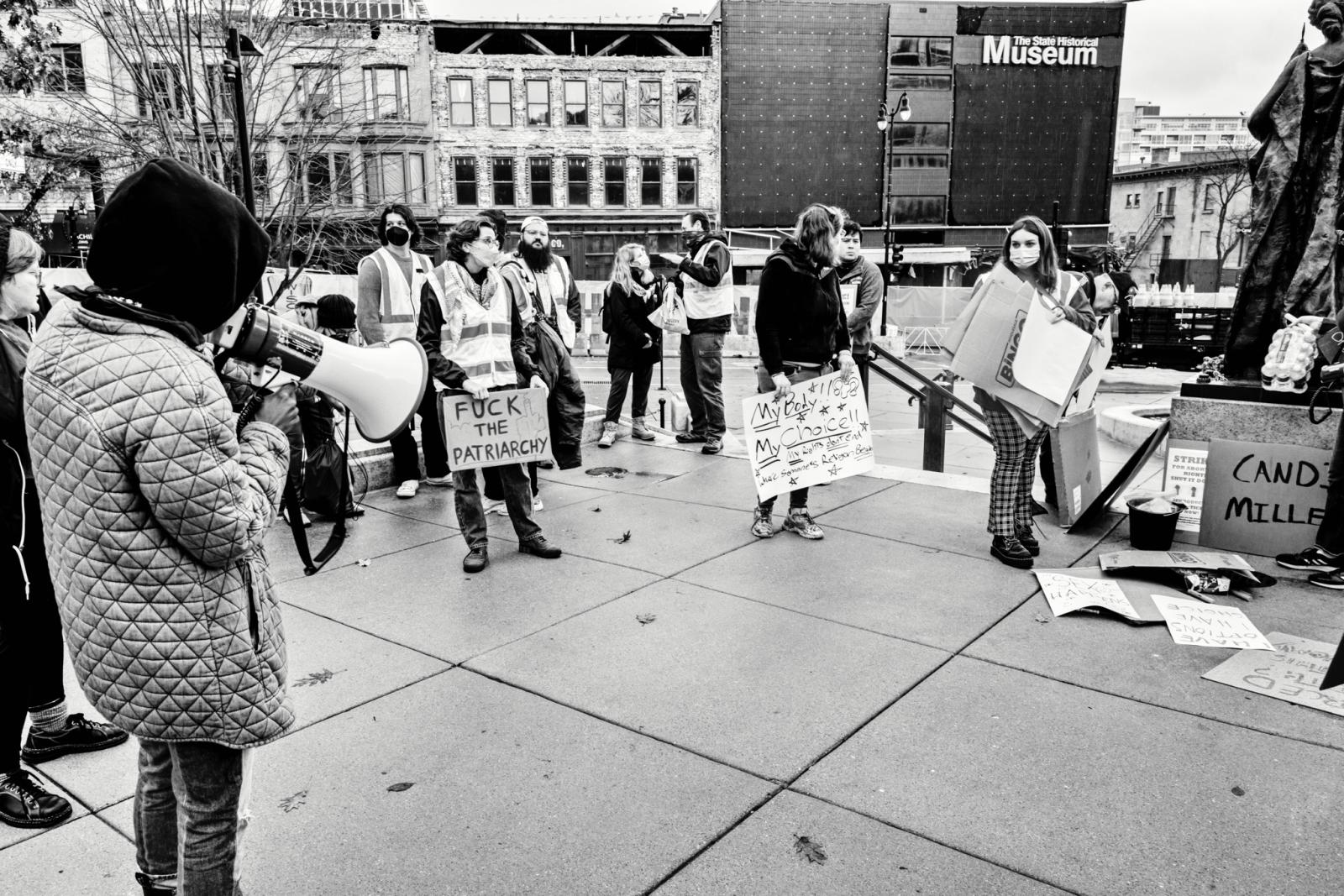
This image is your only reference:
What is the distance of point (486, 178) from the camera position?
37.4 meters

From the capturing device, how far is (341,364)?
222 cm

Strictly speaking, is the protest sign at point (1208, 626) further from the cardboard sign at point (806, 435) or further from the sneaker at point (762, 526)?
the sneaker at point (762, 526)

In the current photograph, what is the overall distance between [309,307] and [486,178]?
30.8 metres

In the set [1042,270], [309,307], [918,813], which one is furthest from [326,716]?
[309,307]

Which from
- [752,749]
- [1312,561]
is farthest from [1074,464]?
[752,749]

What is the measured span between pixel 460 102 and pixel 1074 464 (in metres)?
35.8

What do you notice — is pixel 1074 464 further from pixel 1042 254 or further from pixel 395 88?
pixel 395 88

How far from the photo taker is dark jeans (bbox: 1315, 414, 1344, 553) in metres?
5.02

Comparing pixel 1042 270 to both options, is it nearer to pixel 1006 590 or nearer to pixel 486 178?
pixel 1006 590

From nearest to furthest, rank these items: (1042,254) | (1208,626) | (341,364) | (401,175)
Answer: (341,364) < (1208,626) < (1042,254) < (401,175)

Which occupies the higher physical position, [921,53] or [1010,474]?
[921,53]

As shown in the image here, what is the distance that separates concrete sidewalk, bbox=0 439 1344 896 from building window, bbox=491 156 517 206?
34.4m

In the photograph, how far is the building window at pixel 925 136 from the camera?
42094mm

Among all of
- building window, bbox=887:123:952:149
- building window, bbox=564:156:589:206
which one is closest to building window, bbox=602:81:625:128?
building window, bbox=564:156:589:206
